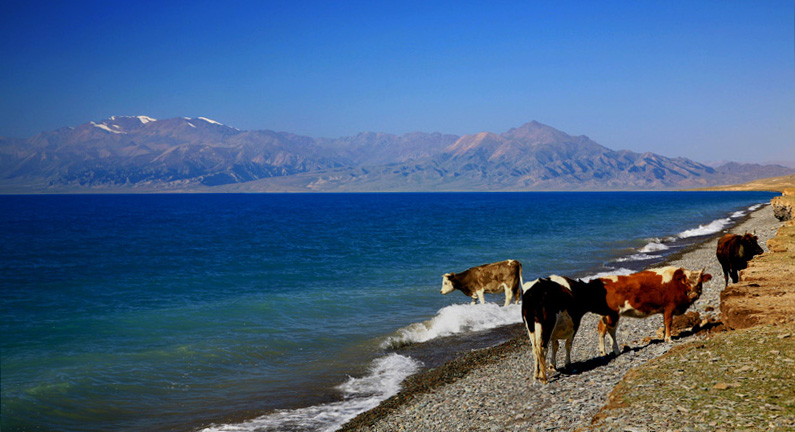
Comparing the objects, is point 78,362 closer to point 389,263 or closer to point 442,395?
point 442,395

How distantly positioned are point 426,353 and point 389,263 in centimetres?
2616

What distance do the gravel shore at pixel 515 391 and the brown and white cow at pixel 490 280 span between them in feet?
22.9

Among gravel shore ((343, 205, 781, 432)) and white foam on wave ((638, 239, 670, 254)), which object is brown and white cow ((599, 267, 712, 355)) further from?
white foam on wave ((638, 239, 670, 254))

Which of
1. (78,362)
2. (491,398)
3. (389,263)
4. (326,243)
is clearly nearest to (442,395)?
(491,398)

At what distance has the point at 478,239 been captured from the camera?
68.5 meters

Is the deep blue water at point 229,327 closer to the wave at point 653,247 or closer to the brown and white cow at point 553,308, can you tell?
the wave at point 653,247

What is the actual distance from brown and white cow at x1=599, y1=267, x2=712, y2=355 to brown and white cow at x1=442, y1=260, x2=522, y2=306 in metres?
12.0

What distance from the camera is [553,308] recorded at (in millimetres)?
12594

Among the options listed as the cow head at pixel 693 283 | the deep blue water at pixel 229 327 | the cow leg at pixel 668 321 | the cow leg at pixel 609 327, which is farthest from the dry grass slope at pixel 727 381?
the deep blue water at pixel 229 327

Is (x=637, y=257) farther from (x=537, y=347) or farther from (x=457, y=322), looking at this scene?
(x=537, y=347)

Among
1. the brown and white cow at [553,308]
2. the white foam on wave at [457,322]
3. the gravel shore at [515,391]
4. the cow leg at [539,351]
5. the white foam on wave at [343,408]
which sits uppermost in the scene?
the brown and white cow at [553,308]

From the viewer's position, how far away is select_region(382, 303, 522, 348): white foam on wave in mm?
23297

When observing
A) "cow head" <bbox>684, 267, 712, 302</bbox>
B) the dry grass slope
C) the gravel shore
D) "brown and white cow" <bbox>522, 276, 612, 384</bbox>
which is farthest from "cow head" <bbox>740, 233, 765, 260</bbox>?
"brown and white cow" <bbox>522, 276, 612, 384</bbox>

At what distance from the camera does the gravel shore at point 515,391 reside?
1121 cm
